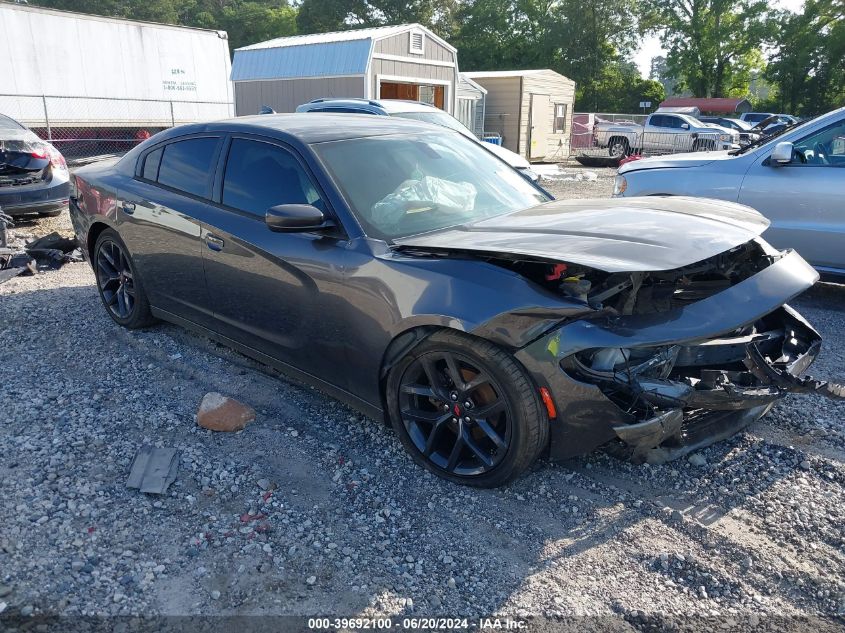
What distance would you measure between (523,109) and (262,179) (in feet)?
71.2

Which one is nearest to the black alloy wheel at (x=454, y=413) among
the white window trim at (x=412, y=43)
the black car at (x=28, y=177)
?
the black car at (x=28, y=177)

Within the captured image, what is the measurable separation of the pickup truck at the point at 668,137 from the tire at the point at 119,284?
2200 centimetres

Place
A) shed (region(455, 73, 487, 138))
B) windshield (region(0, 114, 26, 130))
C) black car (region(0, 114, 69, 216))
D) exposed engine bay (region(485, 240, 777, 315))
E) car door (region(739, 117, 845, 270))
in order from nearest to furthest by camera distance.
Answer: exposed engine bay (region(485, 240, 777, 315)), car door (region(739, 117, 845, 270)), black car (region(0, 114, 69, 216)), windshield (region(0, 114, 26, 130)), shed (region(455, 73, 487, 138))

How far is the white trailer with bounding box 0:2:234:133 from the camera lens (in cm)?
1630

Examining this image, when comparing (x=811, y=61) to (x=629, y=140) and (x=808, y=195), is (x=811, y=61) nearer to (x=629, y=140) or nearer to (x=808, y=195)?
(x=629, y=140)

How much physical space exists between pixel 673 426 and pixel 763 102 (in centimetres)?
5858

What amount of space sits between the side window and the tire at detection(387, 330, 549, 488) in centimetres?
108

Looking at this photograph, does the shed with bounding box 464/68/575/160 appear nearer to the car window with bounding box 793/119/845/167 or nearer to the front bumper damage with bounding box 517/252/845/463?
the car window with bounding box 793/119/845/167

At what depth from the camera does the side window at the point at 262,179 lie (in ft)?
12.4

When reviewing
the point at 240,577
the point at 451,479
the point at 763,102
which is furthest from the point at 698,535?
the point at 763,102

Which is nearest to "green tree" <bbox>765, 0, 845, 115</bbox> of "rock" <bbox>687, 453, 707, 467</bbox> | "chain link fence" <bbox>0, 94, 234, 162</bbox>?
"chain link fence" <bbox>0, 94, 234, 162</bbox>

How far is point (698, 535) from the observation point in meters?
2.91

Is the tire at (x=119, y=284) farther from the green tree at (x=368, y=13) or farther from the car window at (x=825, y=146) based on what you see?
the green tree at (x=368, y=13)

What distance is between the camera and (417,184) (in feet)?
12.8
